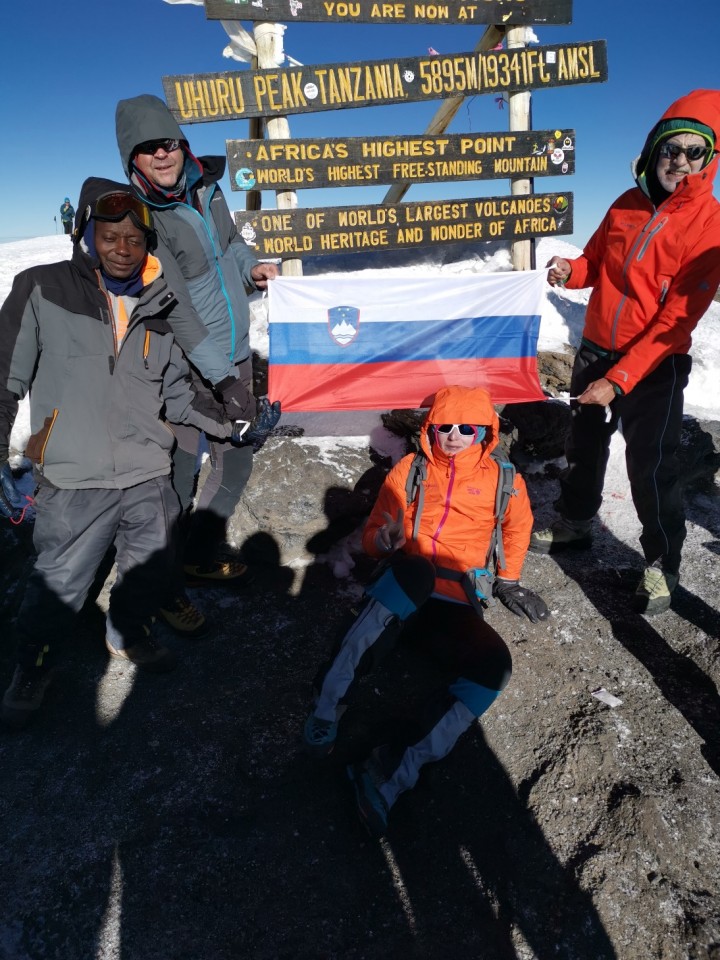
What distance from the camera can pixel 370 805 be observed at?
7.96ft

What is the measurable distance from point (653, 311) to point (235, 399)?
263 cm

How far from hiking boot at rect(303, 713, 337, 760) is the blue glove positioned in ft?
5.63

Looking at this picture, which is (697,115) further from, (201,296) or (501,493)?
(201,296)

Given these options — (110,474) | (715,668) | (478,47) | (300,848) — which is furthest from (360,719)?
(478,47)

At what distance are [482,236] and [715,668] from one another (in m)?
4.71

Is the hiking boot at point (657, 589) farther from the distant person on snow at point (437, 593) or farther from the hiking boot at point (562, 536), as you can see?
the distant person on snow at point (437, 593)

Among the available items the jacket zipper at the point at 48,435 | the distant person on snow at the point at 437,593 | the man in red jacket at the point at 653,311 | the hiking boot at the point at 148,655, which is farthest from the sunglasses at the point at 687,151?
the hiking boot at the point at 148,655

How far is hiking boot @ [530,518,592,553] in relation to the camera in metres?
4.48

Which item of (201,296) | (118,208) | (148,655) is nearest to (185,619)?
(148,655)

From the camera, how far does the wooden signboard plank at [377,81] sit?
5121mm

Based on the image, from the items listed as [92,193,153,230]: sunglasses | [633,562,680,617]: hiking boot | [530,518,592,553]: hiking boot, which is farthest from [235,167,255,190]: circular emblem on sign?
[633,562,680,617]: hiking boot

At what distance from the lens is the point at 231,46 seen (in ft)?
17.8

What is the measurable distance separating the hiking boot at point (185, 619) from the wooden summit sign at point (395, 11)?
502 cm

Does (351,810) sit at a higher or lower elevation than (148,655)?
lower
